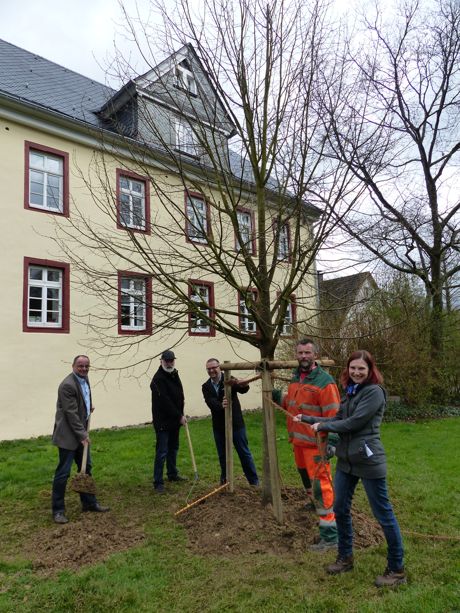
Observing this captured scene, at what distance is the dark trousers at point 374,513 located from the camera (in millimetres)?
3844

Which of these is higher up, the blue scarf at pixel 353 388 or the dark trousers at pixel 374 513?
the blue scarf at pixel 353 388

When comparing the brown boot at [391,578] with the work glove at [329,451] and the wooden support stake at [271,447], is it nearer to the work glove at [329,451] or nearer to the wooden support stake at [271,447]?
the work glove at [329,451]

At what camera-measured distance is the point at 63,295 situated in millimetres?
13047

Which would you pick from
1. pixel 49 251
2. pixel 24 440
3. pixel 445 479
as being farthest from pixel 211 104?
pixel 24 440

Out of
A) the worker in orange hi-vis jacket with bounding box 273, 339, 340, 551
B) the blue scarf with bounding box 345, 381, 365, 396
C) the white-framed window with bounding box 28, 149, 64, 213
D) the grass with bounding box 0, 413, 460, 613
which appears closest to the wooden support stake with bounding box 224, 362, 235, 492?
the grass with bounding box 0, 413, 460, 613

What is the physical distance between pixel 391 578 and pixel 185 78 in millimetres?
5523

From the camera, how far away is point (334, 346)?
44.6 ft

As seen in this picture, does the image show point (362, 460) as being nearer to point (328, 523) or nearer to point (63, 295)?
point (328, 523)

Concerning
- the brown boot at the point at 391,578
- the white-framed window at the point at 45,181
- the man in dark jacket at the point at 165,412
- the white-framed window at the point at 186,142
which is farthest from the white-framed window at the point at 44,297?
the brown boot at the point at 391,578

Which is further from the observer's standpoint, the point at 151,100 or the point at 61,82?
the point at 61,82

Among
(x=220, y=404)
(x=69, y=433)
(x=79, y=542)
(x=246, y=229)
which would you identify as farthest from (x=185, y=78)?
(x=79, y=542)

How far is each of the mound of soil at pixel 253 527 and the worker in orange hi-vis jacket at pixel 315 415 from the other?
0.30 meters

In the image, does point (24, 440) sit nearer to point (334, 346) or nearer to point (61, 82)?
point (334, 346)

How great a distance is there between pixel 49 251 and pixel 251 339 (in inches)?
335
